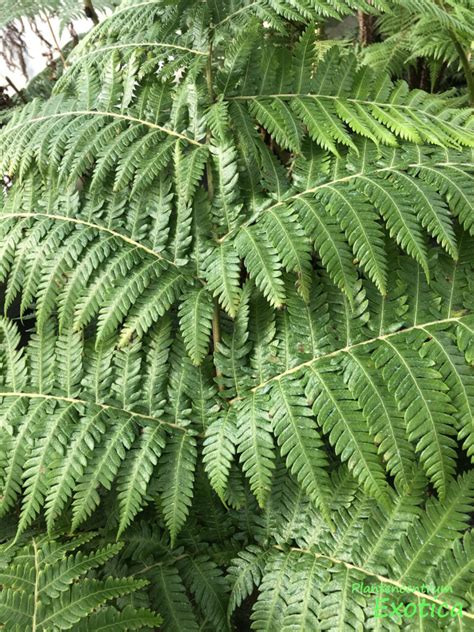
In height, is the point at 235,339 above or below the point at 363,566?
above

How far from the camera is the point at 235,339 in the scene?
4.97 feet

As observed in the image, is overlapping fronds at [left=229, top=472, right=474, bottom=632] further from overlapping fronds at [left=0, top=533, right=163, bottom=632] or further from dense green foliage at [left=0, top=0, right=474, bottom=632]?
overlapping fronds at [left=0, top=533, right=163, bottom=632]

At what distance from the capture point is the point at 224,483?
4.34 ft

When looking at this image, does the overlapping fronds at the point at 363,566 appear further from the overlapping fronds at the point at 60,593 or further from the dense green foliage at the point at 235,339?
the overlapping fronds at the point at 60,593

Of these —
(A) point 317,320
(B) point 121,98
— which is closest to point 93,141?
(B) point 121,98

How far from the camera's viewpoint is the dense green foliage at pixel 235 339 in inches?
48.7

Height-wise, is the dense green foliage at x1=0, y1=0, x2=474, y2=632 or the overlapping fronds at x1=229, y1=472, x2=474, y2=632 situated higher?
the dense green foliage at x1=0, y1=0, x2=474, y2=632

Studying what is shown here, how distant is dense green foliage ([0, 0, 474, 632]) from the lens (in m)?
1.24

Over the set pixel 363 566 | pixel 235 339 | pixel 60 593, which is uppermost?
pixel 235 339

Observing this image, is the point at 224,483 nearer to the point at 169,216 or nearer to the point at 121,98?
the point at 169,216

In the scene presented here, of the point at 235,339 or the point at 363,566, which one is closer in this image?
the point at 363,566

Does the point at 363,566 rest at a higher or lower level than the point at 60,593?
lower

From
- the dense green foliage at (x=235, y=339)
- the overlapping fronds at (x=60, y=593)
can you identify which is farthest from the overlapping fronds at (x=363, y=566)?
the overlapping fronds at (x=60, y=593)

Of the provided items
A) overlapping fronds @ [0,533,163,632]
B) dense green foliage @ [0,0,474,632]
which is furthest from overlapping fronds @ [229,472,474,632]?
overlapping fronds @ [0,533,163,632]
